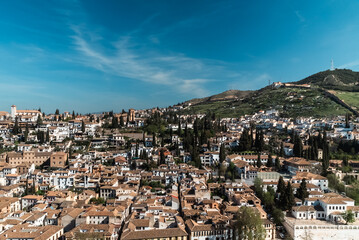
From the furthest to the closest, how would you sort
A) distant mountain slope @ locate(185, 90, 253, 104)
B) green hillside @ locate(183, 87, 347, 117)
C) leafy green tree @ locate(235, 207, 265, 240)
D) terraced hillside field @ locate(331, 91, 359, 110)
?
distant mountain slope @ locate(185, 90, 253, 104) → green hillside @ locate(183, 87, 347, 117) → terraced hillside field @ locate(331, 91, 359, 110) → leafy green tree @ locate(235, 207, 265, 240)

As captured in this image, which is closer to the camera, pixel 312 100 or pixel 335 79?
pixel 312 100

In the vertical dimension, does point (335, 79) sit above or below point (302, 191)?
above

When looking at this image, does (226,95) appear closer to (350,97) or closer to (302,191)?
(350,97)

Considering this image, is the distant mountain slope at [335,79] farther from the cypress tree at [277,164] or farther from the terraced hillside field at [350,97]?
the cypress tree at [277,164]

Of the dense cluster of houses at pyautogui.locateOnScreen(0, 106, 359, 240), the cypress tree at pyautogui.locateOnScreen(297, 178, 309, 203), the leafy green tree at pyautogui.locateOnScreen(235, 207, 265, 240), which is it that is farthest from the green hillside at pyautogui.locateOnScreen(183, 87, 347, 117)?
the leafy green tree at pyautogui.locateOnScreen(235, 207, 265, 240)

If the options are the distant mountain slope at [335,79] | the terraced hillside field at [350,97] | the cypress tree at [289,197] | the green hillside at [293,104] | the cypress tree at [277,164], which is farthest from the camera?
the distant mountain slope at [335,79]

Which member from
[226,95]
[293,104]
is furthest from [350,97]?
[226,95]

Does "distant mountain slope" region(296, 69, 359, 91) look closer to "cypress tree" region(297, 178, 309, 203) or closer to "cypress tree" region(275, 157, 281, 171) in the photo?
"cypress tree" region(275, 157, 281, 171)

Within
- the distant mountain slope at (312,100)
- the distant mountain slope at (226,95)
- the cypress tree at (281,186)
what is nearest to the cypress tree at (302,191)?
the cypress tree at (281,186)

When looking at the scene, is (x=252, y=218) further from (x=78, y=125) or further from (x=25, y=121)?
(x=25, y=121)
